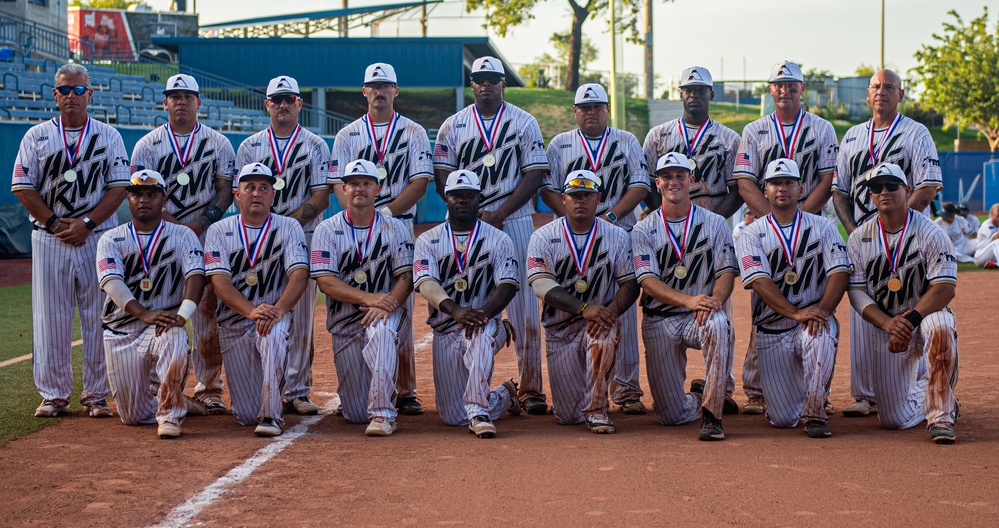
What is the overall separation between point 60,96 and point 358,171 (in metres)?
2.44

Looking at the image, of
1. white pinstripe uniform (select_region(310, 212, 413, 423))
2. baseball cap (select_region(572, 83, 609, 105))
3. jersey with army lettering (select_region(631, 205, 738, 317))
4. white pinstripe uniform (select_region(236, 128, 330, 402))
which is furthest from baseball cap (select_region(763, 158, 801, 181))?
white pinstripe uniform (select_region(236, 128, 330, 402))

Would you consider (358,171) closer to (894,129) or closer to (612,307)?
(612,307)

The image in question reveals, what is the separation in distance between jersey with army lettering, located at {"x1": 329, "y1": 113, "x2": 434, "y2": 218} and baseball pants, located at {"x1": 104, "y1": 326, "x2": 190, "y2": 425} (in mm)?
1999

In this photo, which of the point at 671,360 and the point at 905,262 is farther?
the point at 671,360

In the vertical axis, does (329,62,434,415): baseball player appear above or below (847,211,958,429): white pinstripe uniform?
above

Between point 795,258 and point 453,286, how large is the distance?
2.42 m

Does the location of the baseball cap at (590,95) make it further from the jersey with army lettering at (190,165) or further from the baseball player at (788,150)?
the jersey with army lettering at (190,165)

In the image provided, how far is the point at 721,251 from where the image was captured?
25.2 ft

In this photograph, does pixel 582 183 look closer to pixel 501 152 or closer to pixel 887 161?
pixel 501 152

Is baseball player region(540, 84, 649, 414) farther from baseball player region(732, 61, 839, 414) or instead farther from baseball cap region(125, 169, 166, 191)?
baseball cap region(125, 169, 166, 191)

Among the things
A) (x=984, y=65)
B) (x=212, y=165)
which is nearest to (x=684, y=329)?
(x=212, y=165)

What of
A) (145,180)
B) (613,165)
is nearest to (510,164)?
(613,165)

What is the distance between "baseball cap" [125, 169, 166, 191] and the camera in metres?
7.62

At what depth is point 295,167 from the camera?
8703 mm
